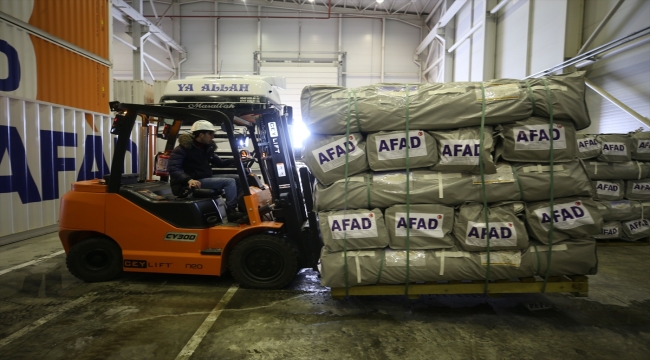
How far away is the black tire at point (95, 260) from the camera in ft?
14.1

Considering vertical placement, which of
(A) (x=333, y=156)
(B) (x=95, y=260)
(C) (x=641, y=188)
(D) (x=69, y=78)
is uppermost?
(D) (x=69, y=78)

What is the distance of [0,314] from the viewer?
3.46m

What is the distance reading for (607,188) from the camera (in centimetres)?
644

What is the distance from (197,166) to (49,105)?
15.9 ft

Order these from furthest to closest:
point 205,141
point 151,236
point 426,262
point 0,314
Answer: point 205,141 → point 151,236 → point 0,314 → point 426,262

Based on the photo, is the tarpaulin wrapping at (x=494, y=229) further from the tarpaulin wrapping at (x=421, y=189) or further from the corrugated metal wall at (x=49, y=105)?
the corrugated metal wall at (x=49, y=105)

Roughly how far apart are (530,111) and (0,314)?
18.2 feet

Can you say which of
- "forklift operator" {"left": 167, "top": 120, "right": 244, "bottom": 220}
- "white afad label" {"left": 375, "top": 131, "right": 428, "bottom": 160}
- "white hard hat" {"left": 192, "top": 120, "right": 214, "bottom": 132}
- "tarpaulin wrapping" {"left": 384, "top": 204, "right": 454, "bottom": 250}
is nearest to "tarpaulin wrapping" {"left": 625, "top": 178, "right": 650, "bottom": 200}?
"tarpaulin wrapping" {"left": 384, "top": 204, "right": 454, "bottom": 250}

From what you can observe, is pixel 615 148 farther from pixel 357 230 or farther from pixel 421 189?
pixel 357 230

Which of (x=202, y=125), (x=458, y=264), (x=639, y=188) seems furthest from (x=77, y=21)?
(x=639, y=188)

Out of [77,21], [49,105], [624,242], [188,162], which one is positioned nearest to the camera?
[188,162]

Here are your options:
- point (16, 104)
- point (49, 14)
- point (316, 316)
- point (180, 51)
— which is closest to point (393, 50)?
point (180, 51)

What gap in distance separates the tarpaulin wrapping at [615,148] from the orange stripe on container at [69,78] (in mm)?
10680

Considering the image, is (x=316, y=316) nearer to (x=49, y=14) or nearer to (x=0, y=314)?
(x=0, y=314)
